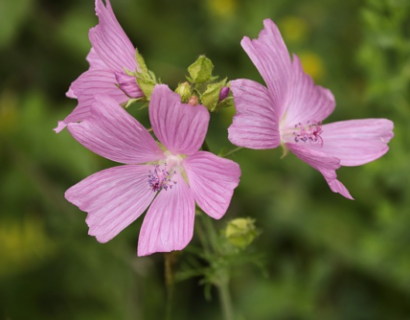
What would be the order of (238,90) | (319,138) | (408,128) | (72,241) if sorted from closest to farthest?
(238,90) → (319,138) → (408,128) → (72,241)

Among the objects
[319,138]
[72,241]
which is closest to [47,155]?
[72,241]

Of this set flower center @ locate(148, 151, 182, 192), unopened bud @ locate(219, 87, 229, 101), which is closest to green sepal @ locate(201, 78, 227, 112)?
unopened bud @ locate(219, 87, 229, 101)

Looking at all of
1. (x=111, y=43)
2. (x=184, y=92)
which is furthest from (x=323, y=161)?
(x=111, y=43)

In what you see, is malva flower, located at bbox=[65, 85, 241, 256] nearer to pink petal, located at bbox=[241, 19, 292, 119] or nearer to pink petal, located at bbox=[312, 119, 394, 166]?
pink petal, located at bbox=[241, 19, 292, 119]

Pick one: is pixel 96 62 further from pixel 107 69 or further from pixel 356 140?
pixel 356 140

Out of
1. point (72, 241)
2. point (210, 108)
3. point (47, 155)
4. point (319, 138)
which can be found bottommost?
point (72, 241)

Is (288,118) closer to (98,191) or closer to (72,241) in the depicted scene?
(98,191)
